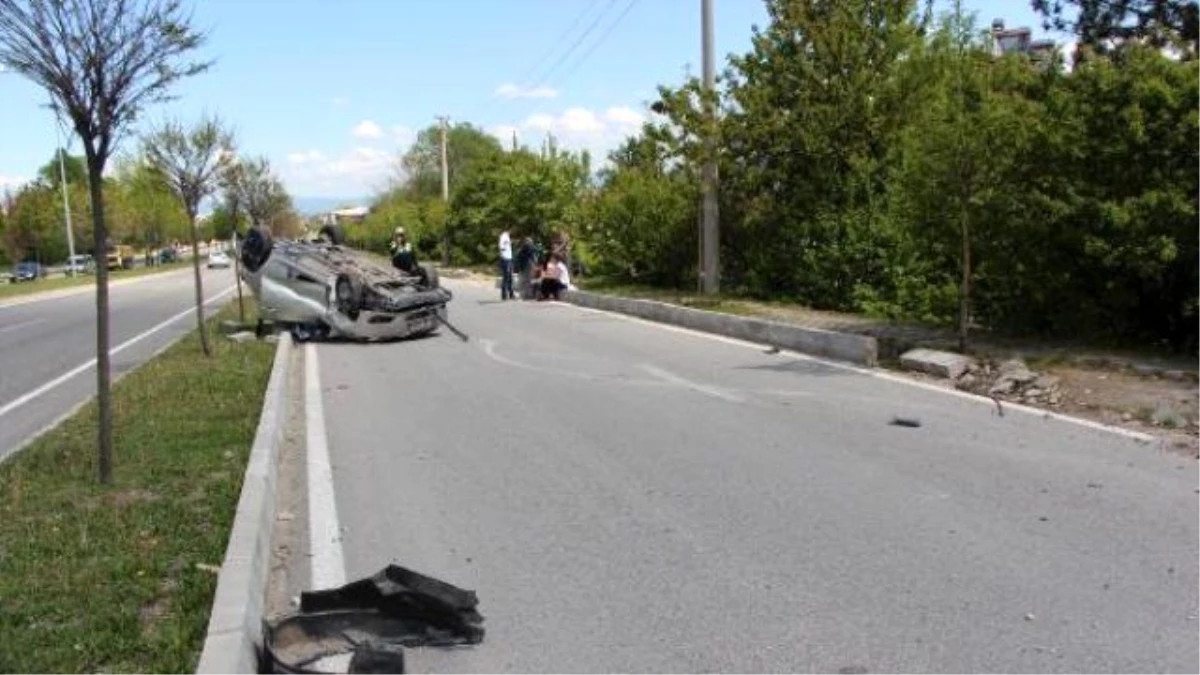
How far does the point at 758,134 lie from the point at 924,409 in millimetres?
11133

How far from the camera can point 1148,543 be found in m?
6.03

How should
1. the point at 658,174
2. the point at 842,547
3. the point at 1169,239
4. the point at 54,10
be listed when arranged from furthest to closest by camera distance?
the point at 658,174 → the point at 1169,239 → the point at 54,10 → the point at 842,547

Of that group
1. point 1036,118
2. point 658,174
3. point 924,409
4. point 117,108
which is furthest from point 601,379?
point 658,174

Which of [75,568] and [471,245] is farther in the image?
[471,245]

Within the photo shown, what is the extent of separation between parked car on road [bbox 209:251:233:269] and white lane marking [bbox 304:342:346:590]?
75299 millimetres

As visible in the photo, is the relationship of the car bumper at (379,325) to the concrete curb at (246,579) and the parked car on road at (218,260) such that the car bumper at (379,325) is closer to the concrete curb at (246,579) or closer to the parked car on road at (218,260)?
the concrete curb at (246,579)

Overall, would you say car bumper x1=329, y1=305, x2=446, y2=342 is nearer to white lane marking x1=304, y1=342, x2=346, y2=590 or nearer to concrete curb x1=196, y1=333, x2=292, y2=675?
white lane marking x1=304, y1=342, x2=346, y2=590

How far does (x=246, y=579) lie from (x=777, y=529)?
286cm

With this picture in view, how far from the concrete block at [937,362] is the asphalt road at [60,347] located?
8.74 meters

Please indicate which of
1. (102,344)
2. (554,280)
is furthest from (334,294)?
(102,344)

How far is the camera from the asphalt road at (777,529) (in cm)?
475

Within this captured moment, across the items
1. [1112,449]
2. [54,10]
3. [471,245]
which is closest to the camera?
[54,10]

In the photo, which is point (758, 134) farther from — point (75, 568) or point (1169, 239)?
point (75, 568)

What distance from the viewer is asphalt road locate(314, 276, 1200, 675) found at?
475 cm
